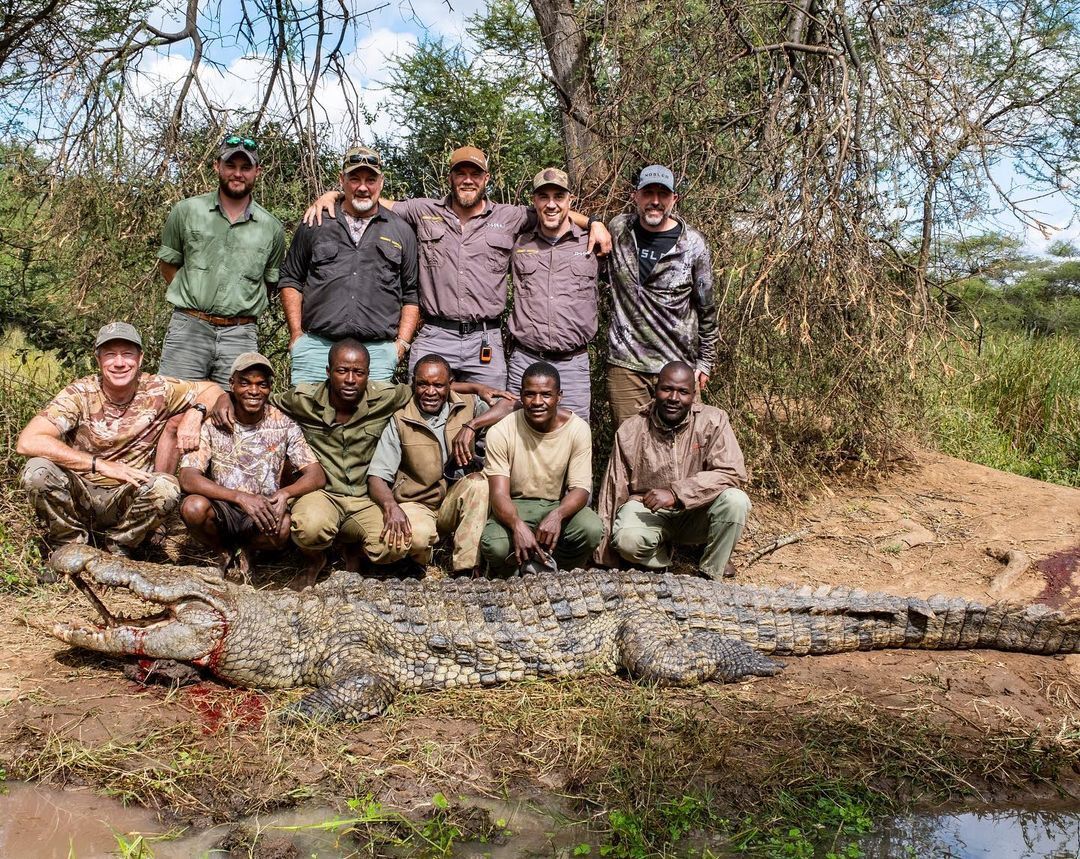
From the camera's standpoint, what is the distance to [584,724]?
3.80 metres

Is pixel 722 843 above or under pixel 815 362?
under

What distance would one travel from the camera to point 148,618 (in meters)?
4.10

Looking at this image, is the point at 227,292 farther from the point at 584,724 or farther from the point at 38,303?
the point at 38,303

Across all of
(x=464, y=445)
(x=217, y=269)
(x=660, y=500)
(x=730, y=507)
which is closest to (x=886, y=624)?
(x=730, y=507)

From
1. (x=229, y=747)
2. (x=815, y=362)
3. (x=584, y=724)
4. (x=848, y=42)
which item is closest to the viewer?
(x=229, y=747)

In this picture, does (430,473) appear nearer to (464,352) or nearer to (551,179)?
(464,352)

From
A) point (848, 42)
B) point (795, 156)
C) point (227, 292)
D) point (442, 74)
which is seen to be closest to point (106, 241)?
point (227, 292)

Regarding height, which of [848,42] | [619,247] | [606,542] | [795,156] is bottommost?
[606,542]

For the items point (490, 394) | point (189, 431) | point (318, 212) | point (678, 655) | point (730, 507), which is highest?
point (318, 212)

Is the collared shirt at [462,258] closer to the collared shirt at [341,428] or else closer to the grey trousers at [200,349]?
the collared shirt at [341,428]

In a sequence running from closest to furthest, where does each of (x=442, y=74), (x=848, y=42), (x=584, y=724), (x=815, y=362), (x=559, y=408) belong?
(x=584, y=724)
(x=559, y=408)
(x=848, y=42)
(x=815, y=362)
(x=442, y=74)

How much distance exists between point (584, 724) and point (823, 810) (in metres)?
1.00

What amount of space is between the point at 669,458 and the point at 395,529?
164 centimetres

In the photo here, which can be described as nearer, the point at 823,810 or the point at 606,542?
the point at 823,810
